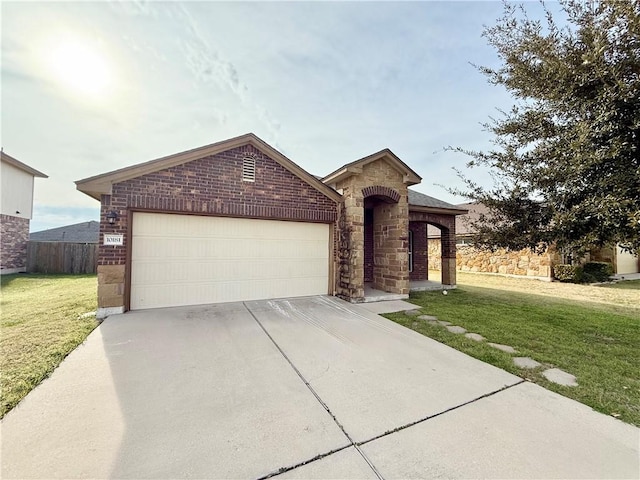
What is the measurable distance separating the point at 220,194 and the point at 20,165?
58.4 ft

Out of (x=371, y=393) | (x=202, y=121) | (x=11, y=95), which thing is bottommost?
(x=371, y=393)

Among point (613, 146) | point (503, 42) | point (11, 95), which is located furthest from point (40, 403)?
point (503, 42)

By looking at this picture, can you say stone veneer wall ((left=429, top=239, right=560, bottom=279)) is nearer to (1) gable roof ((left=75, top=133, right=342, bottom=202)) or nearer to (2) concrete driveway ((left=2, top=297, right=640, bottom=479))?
(1) gable roof ((left=75, top=133, right=342, bottom=202))

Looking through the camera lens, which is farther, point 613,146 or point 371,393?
point 613,146

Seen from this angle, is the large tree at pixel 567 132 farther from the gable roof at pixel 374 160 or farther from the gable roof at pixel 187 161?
the gable roof at pixel 187 161

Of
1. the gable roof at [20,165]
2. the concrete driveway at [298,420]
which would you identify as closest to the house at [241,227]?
the concrete driveway at [298,420]

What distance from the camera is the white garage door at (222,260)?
660cm

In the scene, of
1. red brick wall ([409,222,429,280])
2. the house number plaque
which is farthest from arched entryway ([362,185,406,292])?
the house number plaque

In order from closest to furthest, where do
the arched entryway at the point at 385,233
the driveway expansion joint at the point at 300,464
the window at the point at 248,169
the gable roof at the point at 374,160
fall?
the driveway expansion joint at the point at 300,464 → the window at the point at 248,169 → the gable roof at the point at 374,160 → the arched entryway at the point at 385,233

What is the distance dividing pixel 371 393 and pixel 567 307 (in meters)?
8.44

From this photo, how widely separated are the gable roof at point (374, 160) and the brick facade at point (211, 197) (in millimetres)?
785

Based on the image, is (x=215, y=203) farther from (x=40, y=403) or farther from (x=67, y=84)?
(x=40, y=403)

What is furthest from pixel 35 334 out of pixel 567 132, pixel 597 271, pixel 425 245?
pixel 597 271

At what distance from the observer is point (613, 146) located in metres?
3.76
